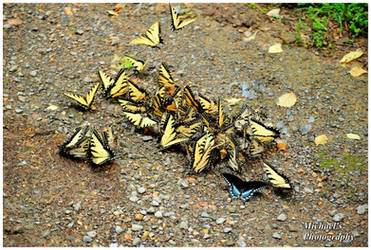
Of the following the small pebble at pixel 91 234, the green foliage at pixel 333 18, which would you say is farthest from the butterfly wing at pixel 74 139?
the green foliage at pixel 333 18

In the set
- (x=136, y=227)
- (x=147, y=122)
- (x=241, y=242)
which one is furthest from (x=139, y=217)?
(x=147, y=122)

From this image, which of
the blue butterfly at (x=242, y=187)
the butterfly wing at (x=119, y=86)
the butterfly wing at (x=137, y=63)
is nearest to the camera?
the blue butterfly at (x=242, y=187)

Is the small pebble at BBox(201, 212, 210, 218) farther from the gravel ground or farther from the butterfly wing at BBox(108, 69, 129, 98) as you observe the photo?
the butterfly wing at BBox(108, 69, 129, 98)

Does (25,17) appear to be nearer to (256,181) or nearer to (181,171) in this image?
(181,171)

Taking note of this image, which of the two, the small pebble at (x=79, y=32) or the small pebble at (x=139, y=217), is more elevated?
the small pebble at (x=79, y=32)

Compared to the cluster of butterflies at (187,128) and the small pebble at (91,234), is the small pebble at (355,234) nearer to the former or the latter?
the cluster of butterflies at (187,128)

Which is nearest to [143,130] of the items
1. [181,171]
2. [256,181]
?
[181,171]

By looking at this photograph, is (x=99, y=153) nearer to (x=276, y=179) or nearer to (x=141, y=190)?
(x=141, y=190)

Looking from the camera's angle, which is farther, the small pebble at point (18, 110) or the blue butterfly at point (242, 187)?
the small pebble at point (18, 110)
